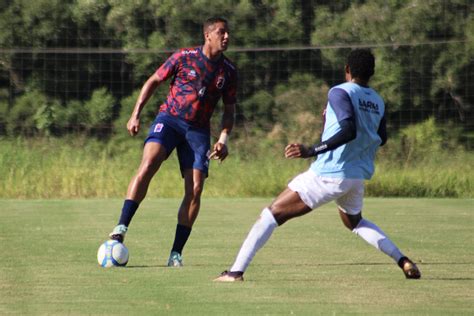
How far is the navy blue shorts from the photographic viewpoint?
10.9 meters

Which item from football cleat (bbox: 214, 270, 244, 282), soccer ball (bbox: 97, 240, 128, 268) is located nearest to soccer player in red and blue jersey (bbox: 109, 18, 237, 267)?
soccer ball (bbox: 97, 240, 128, 268)

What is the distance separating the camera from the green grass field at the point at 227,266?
8188 mm

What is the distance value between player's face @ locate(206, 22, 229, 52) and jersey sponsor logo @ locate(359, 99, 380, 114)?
75.5 inches

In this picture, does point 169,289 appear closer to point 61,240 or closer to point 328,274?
point 328,274

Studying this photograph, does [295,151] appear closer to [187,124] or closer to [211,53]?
[187,124]

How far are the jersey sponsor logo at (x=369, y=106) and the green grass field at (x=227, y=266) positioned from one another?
1316 millimetres

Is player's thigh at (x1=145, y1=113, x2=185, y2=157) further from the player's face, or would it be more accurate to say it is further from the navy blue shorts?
the player's face

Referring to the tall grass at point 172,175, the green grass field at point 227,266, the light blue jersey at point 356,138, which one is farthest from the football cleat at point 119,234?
the tall grass at point 172,175

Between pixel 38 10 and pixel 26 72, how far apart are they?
3.40 metres

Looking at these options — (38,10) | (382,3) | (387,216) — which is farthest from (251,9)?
(387,216)

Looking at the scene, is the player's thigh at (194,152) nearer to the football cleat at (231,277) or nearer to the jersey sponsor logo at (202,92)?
the jersey sponsor logo at (202,92)

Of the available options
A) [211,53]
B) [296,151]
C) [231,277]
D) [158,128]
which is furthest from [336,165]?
[211,53]

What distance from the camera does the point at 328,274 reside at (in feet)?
33.5

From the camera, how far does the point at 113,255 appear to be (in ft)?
34.2
